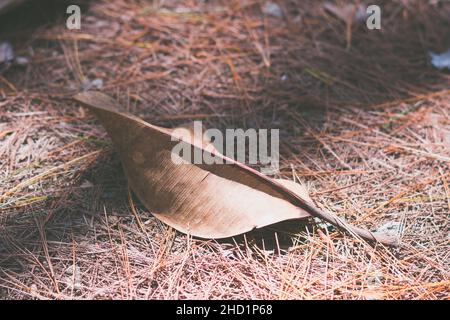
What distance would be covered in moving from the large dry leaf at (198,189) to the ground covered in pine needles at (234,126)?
5 cm

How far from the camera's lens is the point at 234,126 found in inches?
70.9

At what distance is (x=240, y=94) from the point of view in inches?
76.3

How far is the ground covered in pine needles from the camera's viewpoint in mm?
1385

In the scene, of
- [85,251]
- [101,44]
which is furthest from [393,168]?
[101,44]

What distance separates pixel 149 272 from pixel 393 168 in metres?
0.88

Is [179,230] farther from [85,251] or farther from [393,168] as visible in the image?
[393,168]
